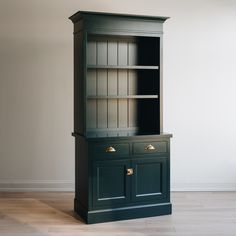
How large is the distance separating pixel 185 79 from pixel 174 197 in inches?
54.6

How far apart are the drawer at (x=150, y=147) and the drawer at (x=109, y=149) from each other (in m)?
0.10

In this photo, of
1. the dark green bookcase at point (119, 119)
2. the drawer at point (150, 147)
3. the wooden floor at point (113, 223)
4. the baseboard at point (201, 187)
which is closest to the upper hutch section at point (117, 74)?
the dark green bookcase at point (119, 119)

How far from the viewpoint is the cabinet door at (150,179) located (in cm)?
415

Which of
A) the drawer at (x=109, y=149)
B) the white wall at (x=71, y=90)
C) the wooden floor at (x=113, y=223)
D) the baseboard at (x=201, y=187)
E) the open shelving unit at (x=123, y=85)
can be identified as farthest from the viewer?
the baseboard at (x=201, y=187)

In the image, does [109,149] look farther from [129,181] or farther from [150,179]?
[150,179]

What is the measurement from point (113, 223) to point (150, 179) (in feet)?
1.82

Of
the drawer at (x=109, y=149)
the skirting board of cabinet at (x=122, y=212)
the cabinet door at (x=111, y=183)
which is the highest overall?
the drawer at (x=109, y=149)

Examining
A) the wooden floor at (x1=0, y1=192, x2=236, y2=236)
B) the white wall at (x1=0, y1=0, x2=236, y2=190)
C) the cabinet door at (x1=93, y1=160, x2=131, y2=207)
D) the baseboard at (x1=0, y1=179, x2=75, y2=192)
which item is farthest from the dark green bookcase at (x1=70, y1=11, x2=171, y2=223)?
the baseboard at (x1=0, y1=179, x2=75, y2=192)

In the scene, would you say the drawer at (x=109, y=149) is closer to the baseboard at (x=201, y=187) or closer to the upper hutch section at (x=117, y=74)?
the upper hutch section at (x=117, y=74)

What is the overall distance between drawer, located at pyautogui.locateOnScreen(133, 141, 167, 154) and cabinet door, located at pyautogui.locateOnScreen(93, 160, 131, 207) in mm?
150

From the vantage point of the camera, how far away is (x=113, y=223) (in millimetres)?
3988

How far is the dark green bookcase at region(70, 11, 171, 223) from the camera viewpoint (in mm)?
4016

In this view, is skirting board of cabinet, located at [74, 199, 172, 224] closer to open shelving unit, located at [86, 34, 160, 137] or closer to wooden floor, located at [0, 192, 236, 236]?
wooden floor, located at [0, 192, 236, 236]

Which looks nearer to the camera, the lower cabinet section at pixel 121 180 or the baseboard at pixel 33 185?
the lower cabinet section at pixel 121 180
